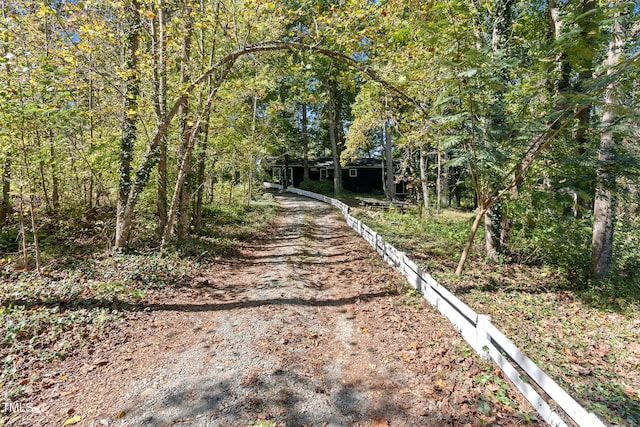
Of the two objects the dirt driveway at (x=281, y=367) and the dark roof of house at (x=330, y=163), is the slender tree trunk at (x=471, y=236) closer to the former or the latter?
the dirt driveway at (x=281, y=367)

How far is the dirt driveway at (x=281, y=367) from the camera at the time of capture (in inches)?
143

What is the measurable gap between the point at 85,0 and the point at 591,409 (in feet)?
36.3

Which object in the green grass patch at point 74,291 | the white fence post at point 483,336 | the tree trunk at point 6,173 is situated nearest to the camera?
the white fence post at point 483,336

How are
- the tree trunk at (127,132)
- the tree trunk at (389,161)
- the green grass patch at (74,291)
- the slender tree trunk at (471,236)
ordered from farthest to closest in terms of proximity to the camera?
1. the tree trunk at (389,161)
2. the tree trunk at (127,132)
3. the slender tree trunk at (471,236)
4. the green grass patch at (74,291)

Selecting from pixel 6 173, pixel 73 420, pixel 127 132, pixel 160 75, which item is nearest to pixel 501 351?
pixel 73 420

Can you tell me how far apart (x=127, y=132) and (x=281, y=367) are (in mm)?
8246

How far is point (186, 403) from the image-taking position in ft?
12.4

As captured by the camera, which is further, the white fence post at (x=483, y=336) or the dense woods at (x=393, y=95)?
the dense woods at (x=393, y=95)

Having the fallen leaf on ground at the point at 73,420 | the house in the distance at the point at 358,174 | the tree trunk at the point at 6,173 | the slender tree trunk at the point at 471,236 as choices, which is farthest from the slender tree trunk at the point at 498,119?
the house in the distance at the point at 358,174

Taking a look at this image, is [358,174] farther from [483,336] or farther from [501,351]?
[483,336]

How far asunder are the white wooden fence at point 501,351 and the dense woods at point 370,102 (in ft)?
4.21

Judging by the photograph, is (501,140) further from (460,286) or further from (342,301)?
(342,301)

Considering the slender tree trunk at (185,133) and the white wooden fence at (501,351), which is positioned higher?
the slender tree trunk at (185,133)

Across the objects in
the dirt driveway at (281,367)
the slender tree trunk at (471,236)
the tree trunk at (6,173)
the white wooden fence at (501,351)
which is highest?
the tree trunk at (6,173)
